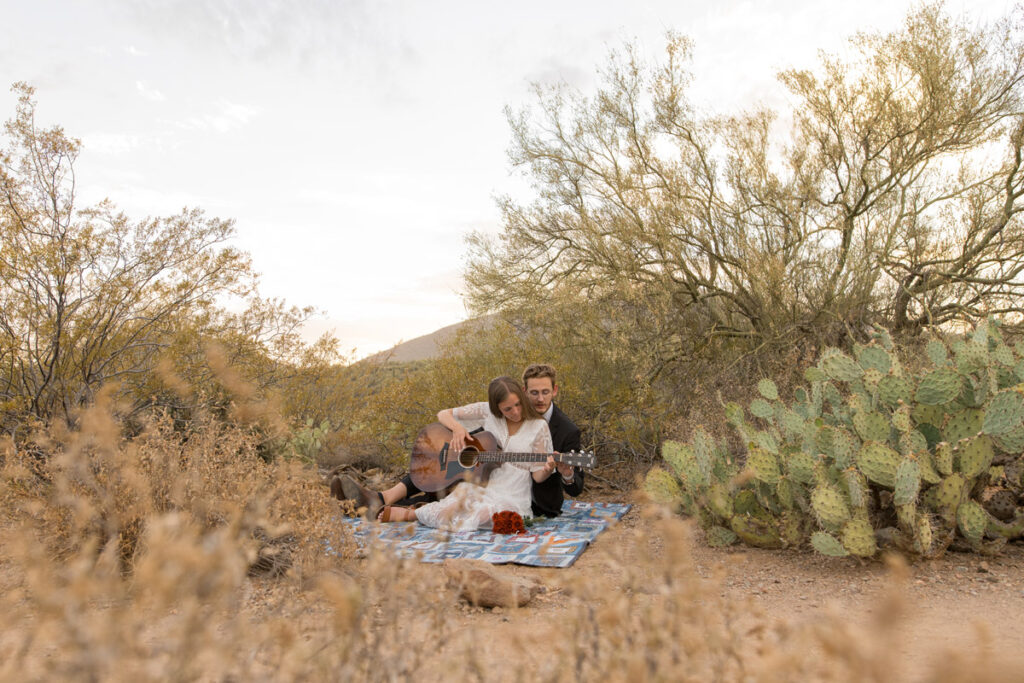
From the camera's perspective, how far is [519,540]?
15.8ft

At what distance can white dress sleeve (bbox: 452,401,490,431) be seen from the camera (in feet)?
19.2

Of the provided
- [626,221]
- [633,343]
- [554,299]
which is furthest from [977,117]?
[554,299]

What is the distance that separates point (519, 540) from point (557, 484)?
0.79m

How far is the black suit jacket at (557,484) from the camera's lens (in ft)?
18.1

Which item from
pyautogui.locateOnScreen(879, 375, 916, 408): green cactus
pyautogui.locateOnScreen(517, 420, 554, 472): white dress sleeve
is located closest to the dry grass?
pyautogui.locateOnScreen(879, 375, 916, 408): green cactus

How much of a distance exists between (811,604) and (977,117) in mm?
7052

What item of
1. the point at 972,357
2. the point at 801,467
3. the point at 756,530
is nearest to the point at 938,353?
the point at 972,357

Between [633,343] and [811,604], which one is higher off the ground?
[633,343]

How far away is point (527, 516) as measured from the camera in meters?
5.41

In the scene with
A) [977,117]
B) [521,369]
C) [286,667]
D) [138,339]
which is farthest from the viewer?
[977,117]

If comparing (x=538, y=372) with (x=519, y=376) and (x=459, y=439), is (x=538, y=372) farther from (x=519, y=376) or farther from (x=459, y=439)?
(x=519, y=376)

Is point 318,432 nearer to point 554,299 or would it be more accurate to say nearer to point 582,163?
point 554,299

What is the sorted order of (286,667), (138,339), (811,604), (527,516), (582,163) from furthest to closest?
(582,163) < (138,339) < (527,516) < (811,604) < (286,667)

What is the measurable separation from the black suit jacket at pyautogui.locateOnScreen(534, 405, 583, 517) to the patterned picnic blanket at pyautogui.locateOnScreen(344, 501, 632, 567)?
0.11 m
